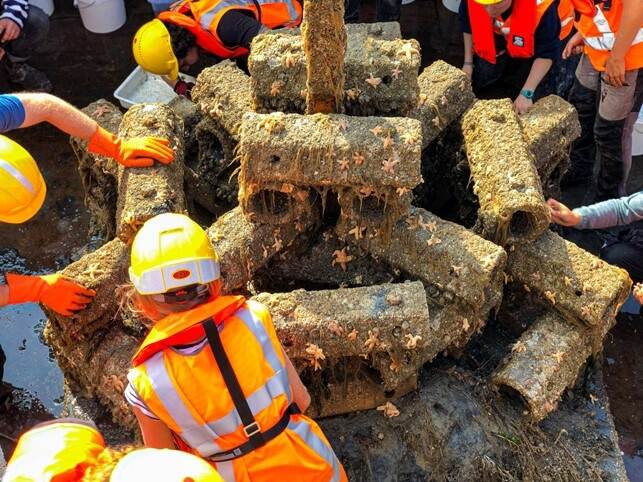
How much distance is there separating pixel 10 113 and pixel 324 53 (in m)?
1.65

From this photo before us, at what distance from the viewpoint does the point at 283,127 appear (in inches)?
136

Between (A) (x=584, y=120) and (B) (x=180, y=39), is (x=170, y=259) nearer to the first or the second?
(B) (x=180, y=39)

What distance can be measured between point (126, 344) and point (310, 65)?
5.88 ft

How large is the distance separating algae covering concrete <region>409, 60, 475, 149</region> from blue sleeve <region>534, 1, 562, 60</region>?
1013 mm

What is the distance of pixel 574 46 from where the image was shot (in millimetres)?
5391

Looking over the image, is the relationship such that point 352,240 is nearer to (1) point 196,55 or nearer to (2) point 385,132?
(2) point 385,132

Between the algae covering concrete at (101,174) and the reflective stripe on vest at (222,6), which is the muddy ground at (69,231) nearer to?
the algae covering concrete at (101,174)

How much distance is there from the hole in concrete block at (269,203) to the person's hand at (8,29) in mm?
3390

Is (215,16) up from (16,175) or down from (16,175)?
up

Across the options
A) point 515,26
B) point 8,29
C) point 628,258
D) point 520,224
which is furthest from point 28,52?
point 628,258

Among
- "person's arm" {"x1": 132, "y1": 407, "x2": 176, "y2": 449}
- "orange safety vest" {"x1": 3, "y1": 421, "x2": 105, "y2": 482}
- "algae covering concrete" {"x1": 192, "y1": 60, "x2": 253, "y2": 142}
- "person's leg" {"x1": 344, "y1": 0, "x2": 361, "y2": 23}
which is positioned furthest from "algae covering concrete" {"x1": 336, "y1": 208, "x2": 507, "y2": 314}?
"person's leg" {"x1": 344, "y1": 0, "x2": 361, "y2": 23}

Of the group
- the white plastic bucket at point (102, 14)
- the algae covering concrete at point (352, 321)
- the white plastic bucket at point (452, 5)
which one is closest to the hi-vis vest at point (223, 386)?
the algae covering concrete at point (352, 321)

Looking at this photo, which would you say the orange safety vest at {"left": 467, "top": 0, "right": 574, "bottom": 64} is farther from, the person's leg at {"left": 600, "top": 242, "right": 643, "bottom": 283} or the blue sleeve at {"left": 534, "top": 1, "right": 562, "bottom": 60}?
the person's leg at {"left": 600, "top": 242, "right": 643, "bottom": 283}

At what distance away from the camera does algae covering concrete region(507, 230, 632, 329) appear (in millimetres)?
3662
